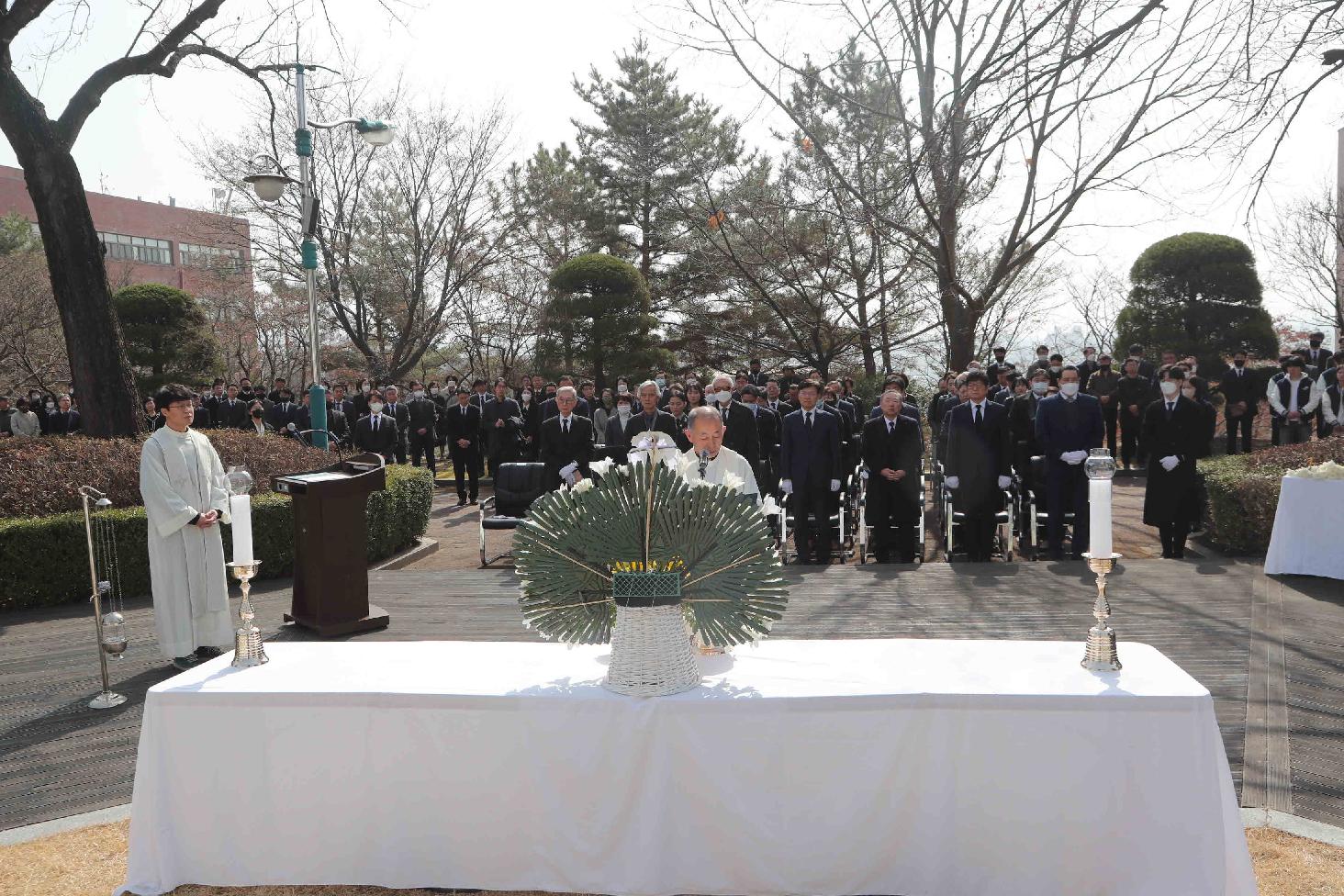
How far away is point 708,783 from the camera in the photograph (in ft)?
10.9

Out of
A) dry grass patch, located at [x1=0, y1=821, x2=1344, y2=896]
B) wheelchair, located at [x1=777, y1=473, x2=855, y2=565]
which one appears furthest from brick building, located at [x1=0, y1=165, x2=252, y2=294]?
dry grass patch, located at [x1=0, y1=821, x2=1344, y2=896]

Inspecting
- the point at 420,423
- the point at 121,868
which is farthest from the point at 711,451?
the point at 420,423

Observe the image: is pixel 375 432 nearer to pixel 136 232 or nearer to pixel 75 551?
pixel 75 551

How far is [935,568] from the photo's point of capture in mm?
9961

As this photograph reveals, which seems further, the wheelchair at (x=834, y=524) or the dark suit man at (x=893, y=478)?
the wheelchair at (x=834, y=524)

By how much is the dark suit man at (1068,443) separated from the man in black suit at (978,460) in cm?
69

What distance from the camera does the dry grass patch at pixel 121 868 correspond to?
362 centimetres

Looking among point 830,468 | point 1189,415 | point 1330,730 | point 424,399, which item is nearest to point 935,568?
point 830,468

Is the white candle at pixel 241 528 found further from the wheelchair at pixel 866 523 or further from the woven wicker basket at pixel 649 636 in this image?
the wheelchair at pixel 866 523

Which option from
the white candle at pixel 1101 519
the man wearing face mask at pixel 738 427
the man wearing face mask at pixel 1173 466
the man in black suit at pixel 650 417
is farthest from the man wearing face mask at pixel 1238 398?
the white candle at pixel 1101 519

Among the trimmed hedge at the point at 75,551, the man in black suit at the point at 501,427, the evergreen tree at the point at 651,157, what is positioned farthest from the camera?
the evergreen tree at the point at 651,157

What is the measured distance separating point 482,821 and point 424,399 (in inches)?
694

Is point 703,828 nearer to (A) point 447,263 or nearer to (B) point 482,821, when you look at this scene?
(B) point 482,821

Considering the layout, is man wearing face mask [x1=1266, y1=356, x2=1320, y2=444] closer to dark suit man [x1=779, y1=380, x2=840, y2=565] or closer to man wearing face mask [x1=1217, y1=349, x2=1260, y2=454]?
man wearing face mask [x1=1217, y1=349, x2=1260, y2=454]
